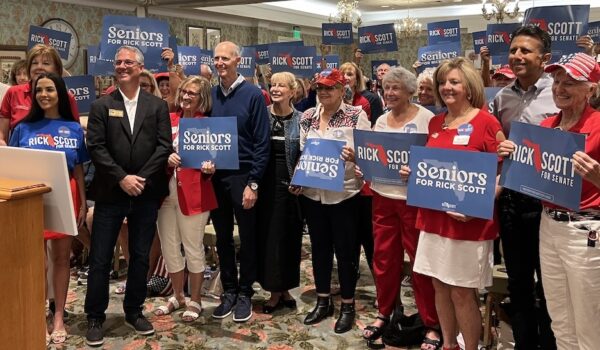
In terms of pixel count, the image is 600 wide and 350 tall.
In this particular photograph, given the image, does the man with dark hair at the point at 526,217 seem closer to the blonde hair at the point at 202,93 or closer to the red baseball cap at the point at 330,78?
the red baseball cap at the point at 330,78

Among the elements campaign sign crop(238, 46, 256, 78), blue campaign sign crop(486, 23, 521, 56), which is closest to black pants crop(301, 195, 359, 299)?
blue campaign sign crop(486, 23, 521, 56)

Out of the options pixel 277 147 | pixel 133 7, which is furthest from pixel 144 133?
pixel 133 7

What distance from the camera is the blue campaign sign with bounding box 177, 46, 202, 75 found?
5547 mm

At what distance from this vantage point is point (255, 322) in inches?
137

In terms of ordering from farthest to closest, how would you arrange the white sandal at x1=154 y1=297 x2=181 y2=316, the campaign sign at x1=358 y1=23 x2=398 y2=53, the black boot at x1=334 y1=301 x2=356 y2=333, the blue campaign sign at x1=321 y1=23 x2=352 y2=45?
the blue campaign sign at x1=321 y1=23 x2=352 y2=45 → the campaign sign at x1=358 y1=23 x2=398 y2=53 → the white sandal at x1=154 y1=297 x2=181 y2=316 → the black boot at x1=334 y1=301 x2=356 y2=333

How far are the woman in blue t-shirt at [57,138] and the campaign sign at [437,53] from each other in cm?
344

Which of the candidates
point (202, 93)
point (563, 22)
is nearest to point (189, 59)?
point (202, 93)

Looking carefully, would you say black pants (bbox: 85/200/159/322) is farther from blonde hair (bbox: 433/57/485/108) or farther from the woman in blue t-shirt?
blonde hair (bbox: 433/57/485/108)

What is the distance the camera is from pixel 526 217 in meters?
2.57

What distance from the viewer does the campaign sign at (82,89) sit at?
4336mm

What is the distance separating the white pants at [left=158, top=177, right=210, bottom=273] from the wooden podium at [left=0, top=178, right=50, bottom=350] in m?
1.36

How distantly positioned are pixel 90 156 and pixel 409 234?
5.81ft

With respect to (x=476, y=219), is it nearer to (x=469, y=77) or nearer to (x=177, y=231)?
(x=469, y=77)

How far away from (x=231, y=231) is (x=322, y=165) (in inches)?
31.3
